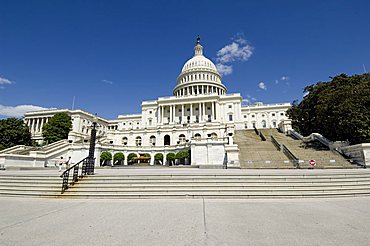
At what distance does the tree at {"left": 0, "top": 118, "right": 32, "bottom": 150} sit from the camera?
157ft

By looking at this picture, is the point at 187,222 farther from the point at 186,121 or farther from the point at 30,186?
the point at 186,121

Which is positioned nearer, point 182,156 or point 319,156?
point 319,156

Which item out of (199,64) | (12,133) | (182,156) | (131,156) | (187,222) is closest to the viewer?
(187,222)

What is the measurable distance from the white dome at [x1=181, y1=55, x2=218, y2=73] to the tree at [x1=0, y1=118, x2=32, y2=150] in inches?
2795

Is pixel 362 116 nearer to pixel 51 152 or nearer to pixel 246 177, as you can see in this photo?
pixel 246 177

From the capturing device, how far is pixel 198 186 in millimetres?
9797

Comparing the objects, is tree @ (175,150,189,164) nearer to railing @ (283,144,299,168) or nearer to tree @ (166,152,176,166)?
tree @ (166,152,176,166)

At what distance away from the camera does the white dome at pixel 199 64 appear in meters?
101

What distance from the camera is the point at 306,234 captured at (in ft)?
15.4

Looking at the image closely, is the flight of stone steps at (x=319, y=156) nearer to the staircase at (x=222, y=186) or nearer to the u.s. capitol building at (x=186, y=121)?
the u.s. capitol building at (x=186, y=121)

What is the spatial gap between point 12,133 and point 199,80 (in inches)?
2740

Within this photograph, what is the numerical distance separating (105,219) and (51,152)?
36.1 meters

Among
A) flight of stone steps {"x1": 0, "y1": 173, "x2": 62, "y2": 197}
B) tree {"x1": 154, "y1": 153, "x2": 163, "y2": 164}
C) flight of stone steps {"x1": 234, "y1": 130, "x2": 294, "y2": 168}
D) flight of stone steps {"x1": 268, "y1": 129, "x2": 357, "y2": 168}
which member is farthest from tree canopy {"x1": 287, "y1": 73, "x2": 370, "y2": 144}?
tree {"x1": 154, "y1": 153, "x2": 163, "y2": 164}

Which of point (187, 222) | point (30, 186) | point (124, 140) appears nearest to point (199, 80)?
point (124, 140)
